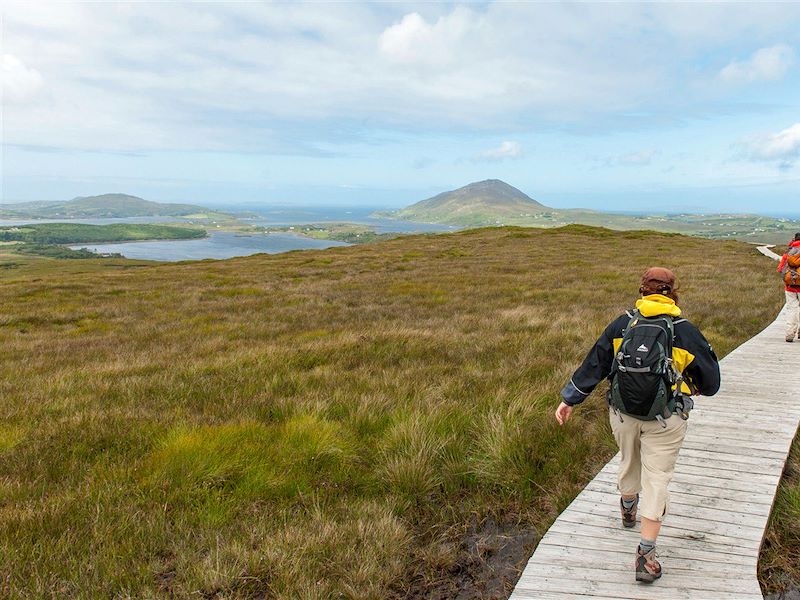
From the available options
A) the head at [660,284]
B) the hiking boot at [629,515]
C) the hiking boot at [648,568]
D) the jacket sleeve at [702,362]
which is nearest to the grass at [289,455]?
the hiking boot at [629,515]

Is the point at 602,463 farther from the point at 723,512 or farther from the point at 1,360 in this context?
the point at 1,360

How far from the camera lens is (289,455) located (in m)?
5.41

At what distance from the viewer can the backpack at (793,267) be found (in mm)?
11188

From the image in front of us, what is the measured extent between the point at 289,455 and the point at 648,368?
3962 mm

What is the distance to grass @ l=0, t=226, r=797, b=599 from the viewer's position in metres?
3.75

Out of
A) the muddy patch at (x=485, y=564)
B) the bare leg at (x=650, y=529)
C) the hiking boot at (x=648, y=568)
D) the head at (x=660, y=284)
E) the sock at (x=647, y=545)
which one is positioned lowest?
the muddy patch at (x=485, y=564)

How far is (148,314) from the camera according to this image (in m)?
17.6

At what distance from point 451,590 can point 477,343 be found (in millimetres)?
7558

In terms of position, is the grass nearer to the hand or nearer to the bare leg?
the bare leg

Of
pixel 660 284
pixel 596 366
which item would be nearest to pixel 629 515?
pixel 596 366

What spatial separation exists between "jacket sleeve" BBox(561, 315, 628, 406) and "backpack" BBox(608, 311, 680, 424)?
6.6 inches

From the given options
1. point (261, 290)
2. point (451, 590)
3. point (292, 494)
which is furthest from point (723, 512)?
point (261, 290)

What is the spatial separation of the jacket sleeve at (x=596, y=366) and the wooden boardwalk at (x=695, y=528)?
1294 mm

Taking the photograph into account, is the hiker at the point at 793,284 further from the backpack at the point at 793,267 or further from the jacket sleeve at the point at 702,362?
the jacket sleeve at the point at 702,362
